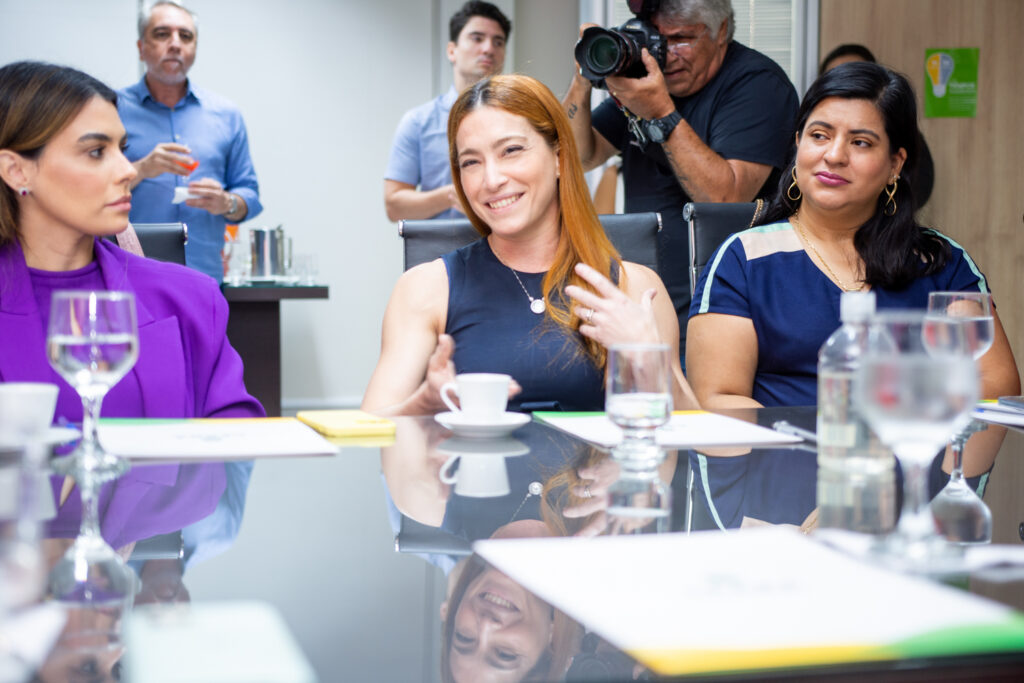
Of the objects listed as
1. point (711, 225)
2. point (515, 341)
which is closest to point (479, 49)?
point (711, 225)

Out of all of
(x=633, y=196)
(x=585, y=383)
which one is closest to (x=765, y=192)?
(x=633, y=196)

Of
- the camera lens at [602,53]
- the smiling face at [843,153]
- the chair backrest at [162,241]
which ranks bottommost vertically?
the chair backrest at [162,241]

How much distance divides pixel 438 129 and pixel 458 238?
5.72 ft

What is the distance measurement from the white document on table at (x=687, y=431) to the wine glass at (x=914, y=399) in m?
0.47

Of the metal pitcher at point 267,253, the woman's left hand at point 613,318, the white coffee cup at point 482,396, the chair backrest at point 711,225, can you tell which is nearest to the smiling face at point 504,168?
the woman's left hand at point 613,318

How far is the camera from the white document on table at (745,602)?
1.76ft

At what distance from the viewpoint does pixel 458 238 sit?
7.00 feet

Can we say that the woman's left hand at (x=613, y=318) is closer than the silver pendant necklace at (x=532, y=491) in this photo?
No

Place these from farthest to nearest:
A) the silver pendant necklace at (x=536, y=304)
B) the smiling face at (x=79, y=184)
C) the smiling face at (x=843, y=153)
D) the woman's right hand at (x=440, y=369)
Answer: the smiling face at (x=843, y=153)
the silver pendant necklace at (x=536, y=304)
the smiling face at (x=79, y=184)
the woman's right hand at (x=440, y=369)

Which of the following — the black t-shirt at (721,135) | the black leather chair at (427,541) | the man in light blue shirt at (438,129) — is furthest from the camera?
the man in light blue shirt at (438,129)

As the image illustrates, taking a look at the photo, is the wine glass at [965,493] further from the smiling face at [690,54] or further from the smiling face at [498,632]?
the smiling face at [690,54]

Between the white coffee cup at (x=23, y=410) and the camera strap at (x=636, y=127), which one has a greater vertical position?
the camera strap at (x=636, y=127)

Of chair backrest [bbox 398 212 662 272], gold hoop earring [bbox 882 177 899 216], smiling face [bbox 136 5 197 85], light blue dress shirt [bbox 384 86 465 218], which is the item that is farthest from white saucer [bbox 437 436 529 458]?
smiling face [bbox 136 5 197 85]

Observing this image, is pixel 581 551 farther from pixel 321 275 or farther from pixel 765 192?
pixel 321 275
